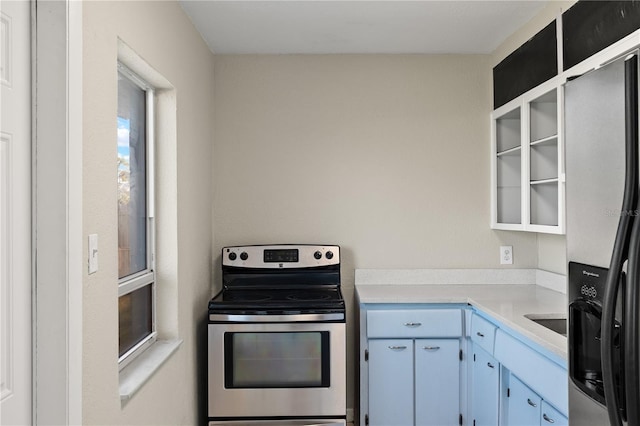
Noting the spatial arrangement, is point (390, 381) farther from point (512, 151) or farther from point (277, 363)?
point (512, 151)

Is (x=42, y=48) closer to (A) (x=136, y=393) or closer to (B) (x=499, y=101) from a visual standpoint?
(A) (x=136, y=393)

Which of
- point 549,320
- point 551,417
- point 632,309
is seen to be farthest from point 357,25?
point 632,309

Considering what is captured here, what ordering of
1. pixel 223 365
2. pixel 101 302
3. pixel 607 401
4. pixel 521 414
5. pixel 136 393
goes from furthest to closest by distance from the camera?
pixel 223 365 < pixel 521 414 < pixel 136 393 < pixel 101 302 < pixel 607 401

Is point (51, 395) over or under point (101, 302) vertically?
under

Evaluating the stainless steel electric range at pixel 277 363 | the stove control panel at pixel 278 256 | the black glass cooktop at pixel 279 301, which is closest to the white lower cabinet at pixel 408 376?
the stainless steel electric range at pixel 277 363

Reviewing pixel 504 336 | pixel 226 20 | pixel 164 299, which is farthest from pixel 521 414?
pixel 226 20

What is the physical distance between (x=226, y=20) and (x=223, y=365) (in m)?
1.83

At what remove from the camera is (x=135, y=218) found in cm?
236

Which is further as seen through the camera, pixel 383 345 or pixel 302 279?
pixel 302 279

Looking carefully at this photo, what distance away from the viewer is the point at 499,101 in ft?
11.0

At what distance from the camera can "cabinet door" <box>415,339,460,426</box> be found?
117 inches

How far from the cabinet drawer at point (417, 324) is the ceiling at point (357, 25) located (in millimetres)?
1582

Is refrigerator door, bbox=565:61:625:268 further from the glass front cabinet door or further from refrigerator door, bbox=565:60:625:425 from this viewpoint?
the glass front cabinet door

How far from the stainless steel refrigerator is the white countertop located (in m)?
0.63
